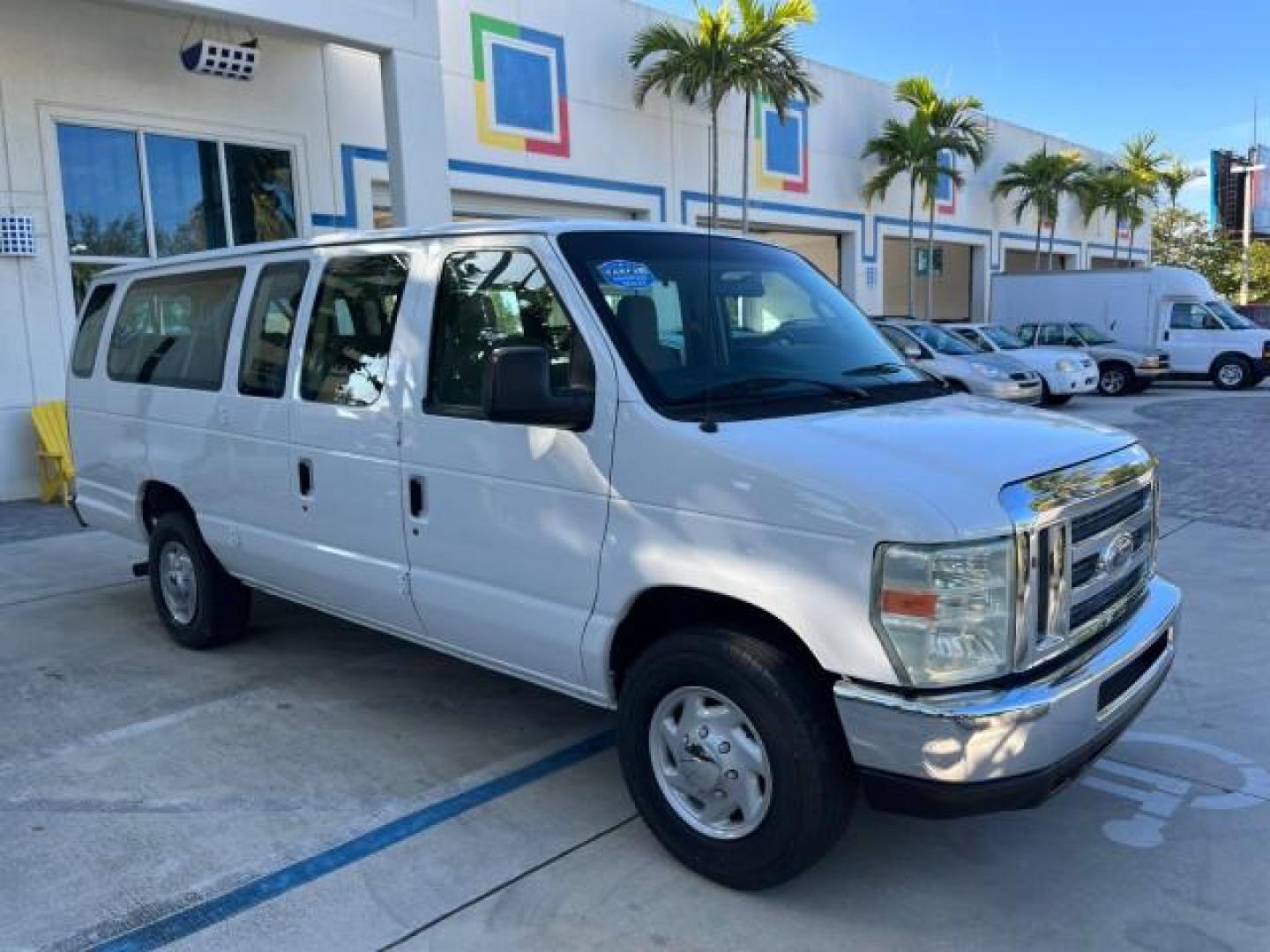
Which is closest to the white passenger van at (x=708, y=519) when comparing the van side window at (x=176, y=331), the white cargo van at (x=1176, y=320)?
the van side window at (x=176, y=331)

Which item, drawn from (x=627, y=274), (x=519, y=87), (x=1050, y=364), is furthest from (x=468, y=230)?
(x=1050, y=364)

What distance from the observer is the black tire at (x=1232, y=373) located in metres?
22.1

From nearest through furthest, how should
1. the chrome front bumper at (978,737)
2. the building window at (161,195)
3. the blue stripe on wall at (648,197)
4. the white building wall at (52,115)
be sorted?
Answer: the chrome front bumper at (978,737), the white building wall at (52,115), the building window at (161,195), the blue stripe on wall at (648,197)

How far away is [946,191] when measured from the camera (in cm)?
2803

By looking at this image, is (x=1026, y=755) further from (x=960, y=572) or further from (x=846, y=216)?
(x=846, y=216)

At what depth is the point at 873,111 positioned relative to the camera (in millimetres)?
24938

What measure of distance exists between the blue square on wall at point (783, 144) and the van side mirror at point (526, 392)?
19.3 metres

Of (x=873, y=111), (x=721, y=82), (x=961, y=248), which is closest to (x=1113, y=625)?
(x=721, y=82)

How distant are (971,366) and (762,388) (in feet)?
45.1

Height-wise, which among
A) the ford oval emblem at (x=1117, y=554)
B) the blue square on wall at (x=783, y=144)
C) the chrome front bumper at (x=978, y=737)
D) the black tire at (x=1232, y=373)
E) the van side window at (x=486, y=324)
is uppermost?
the blue square on wall at (x=783, y=144)

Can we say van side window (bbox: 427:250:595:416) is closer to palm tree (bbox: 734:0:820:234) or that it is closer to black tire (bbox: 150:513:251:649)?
black tire (bbox: 150:513:251:649)

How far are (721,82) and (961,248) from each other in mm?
18011

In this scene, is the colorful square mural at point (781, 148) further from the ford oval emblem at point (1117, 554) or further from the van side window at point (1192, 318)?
the ford oval emblem at point (1117, 554)

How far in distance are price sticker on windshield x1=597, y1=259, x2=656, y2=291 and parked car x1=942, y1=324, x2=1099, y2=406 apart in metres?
15.0
